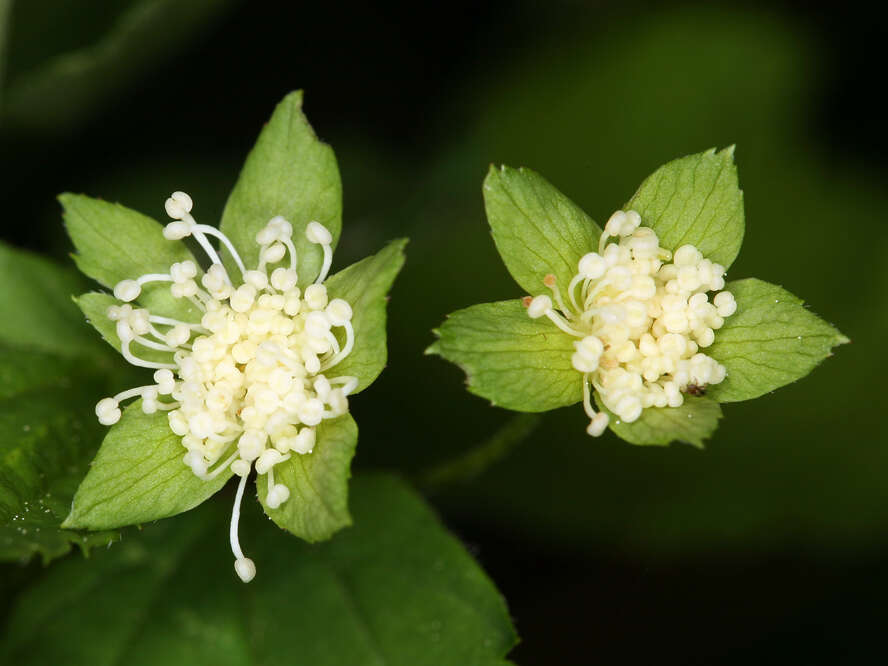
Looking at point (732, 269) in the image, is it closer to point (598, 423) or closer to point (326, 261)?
point (598, 423)

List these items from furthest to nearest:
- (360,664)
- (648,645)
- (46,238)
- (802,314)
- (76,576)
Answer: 1. (46,238)
2. (648,645)
3. (76,576)
4. (360,664)
5. (802,314)

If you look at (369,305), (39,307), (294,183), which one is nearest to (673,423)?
(369,305)

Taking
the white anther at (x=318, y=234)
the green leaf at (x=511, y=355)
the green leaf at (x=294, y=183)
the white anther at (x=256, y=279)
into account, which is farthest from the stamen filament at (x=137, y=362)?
the green leaf at (x=511, y=355)

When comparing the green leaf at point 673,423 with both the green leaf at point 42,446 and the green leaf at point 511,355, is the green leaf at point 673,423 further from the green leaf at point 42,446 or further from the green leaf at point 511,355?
the green leaf at point 42,446

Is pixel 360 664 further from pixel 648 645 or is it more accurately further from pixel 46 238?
pixel 46 238

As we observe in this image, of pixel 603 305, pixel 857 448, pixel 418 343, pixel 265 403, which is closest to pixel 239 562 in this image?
pixel 265 403

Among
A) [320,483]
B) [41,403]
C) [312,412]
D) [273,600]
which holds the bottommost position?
[273,600]
